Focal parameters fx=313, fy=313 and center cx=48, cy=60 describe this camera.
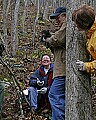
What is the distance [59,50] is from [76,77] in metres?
1.08

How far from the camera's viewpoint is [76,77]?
4.21 meters

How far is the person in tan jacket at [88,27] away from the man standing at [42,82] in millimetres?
2809

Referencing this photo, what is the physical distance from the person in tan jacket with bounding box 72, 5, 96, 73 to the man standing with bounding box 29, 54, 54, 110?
2.81 m

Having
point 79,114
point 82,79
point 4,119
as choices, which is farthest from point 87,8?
point 4,119

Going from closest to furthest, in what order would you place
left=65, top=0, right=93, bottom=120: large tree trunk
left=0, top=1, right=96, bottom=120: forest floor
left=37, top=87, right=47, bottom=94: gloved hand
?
left=65, top=0, right=93, bottom=120: large tree trunk, left=0, top=1, right=96, bottom=120: forest floor, left=37, top=87, right=47, bottom=94: gloved hand

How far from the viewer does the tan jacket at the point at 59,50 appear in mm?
4859

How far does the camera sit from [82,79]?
166 inches

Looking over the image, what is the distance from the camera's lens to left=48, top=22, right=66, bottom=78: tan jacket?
486 centimetres

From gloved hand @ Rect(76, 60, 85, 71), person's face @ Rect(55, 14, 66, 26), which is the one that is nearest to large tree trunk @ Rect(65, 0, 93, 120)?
gloved hand @ Rect(76, 60, 85, 71)

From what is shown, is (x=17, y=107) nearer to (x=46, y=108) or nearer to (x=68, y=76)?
(x=46, y=108)

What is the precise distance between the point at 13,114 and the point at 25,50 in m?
9.01

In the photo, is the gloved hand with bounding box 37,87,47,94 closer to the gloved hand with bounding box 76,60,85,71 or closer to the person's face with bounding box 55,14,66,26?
the person's face with bounding box 55,14,66,26

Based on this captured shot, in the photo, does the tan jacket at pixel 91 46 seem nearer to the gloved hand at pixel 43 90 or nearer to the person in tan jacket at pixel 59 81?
the person in tan jacket at pixel 59 81

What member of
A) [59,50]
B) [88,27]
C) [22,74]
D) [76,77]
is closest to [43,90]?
[59,50]
